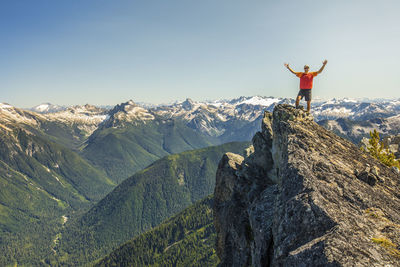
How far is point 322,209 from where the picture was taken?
12.7 metres

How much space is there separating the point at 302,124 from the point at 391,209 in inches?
389

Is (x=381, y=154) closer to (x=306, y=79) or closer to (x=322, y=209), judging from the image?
(x=306, y=79)

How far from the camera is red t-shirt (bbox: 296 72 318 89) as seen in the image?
24375mm

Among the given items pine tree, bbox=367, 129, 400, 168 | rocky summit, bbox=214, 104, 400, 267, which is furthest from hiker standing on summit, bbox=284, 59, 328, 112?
pine tree, bbox=367, 129, 400, 168

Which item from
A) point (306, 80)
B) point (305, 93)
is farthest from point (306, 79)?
point (305, 93)

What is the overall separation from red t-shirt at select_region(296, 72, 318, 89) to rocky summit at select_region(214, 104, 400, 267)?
107 inches

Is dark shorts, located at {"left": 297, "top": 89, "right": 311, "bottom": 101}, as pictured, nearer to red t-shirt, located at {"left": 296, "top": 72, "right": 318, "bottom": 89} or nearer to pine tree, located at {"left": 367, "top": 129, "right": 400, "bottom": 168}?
red t-shirt, located at {"left": 296, "top": 72, "right": 318, "bottom": 89}

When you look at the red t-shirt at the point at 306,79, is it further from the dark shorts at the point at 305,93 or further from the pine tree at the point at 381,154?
the pine tree at the point at 381,154

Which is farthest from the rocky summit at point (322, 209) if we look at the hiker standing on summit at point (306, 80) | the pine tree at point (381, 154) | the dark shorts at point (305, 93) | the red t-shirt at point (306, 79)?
the pine tree at point (381, 154)

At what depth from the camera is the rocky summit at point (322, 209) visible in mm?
11109

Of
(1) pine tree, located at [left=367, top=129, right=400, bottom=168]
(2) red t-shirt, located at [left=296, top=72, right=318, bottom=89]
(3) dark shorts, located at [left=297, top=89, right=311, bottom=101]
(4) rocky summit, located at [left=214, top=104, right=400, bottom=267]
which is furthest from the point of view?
(1) pine tree, located at [left=367, top=129, right=400, bottom=168]

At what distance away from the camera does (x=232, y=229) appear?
29.1 meters

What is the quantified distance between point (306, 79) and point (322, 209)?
16.1 metres

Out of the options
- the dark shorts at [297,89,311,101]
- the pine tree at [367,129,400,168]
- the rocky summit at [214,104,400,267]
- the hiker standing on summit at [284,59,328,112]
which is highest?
the hiker standing on summit at [284,59,328,112]
